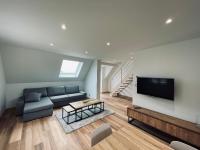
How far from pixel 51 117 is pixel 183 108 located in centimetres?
414

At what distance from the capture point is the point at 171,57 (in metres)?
2.91

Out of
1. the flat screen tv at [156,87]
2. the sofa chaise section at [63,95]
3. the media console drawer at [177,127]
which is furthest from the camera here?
the sofa chaise section at [63,95]

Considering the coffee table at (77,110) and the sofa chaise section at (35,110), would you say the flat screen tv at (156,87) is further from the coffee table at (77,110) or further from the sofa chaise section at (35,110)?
the sofa chaise section at (35,110)

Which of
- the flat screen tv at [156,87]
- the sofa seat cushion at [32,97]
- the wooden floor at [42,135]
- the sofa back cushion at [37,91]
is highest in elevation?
the flat screen tv at [156,87]

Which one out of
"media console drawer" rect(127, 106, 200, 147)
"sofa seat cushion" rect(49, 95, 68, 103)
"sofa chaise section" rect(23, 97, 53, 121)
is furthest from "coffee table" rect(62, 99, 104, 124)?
"media console drawer" rect(127, 106, 200, 147)

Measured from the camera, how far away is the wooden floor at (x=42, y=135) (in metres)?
2.18

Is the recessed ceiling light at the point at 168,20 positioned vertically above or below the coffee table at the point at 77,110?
above

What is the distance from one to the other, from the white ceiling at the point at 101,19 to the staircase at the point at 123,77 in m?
4.15

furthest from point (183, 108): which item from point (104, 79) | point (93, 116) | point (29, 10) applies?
point (104, 79)

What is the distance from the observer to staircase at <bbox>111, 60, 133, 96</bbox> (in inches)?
260

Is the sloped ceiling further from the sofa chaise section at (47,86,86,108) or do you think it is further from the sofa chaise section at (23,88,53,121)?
the sofa chaise section at (23,88,53,121)

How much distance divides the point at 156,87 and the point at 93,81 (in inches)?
138

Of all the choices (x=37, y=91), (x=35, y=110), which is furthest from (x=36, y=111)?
(x=37, y=91)

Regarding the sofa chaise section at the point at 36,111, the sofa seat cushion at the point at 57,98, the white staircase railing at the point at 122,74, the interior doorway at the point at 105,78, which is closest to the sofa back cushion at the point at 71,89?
the sofa seat cushion at the point at 57,98
